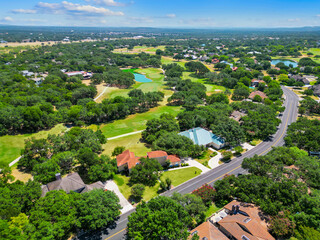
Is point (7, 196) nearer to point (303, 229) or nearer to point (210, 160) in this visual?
point (210, 160)

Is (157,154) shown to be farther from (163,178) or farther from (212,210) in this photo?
(212,210)

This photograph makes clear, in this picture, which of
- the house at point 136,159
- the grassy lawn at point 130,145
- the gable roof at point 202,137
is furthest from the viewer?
the gable roof at point 202,137

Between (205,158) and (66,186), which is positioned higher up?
(66,186)

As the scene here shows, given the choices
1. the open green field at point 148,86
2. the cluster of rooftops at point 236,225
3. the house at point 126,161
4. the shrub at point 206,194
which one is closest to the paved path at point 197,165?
the shrub at point 206,194

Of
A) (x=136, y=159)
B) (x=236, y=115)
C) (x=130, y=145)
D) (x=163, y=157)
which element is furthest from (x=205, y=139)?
(x=236, y=115)

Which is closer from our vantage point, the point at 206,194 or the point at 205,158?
the point at 206,194

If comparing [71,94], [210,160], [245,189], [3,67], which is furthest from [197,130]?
[3,67]

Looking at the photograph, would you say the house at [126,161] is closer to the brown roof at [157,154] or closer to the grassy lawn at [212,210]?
the brown roof at [157,154]

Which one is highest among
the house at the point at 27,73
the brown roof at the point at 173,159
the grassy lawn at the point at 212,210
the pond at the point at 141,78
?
the house at the point at 27,73
